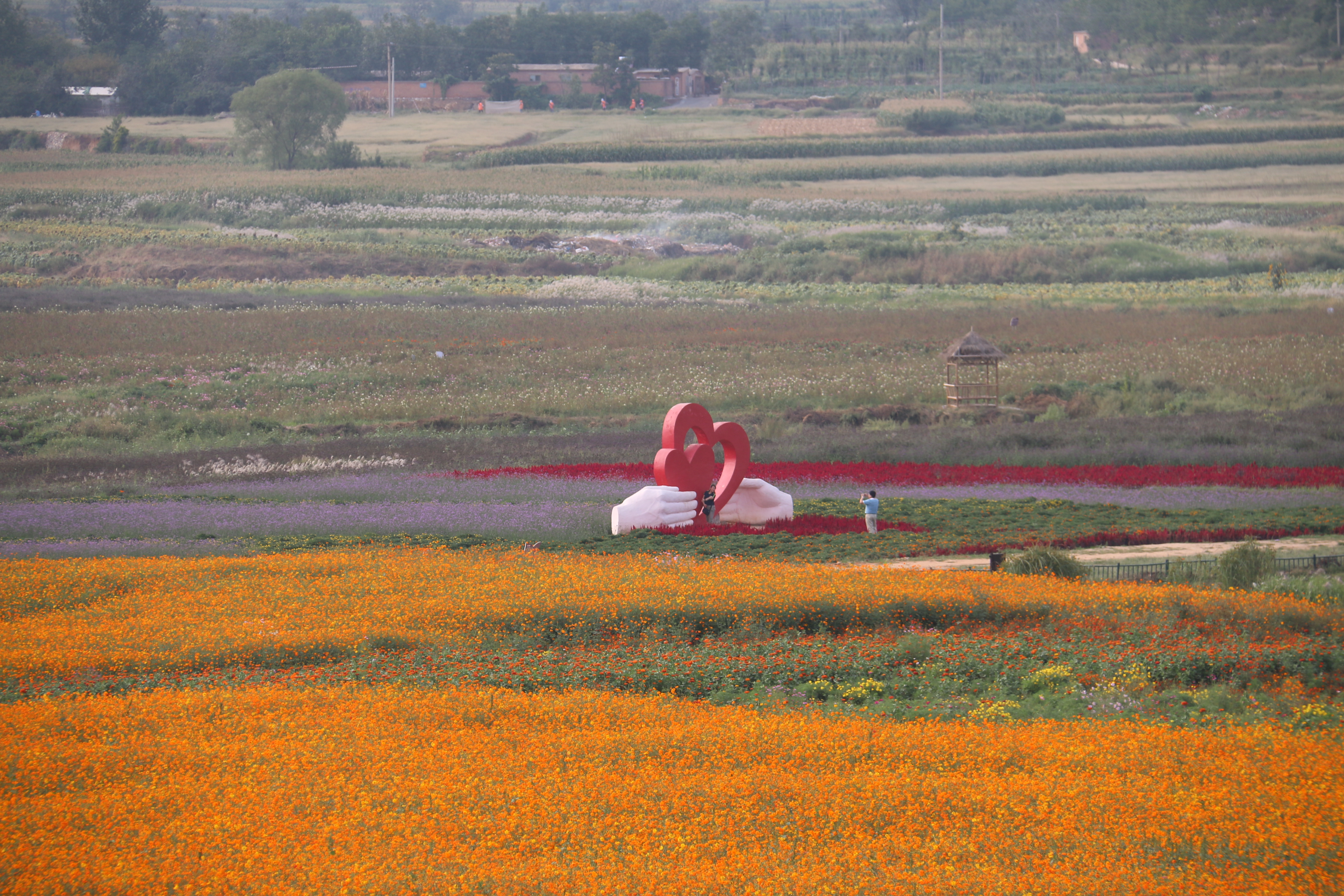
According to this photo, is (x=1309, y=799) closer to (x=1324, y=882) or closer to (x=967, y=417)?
(x=1324, y=882)

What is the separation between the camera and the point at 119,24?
126 m

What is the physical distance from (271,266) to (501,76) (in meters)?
73.4

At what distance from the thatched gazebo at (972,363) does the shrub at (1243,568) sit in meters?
17.4

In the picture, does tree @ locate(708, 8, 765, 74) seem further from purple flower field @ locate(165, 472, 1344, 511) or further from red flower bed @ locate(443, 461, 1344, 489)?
purple flower field @ locate(165, 472, 1344, 511)

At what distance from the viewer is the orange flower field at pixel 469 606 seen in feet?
47.9

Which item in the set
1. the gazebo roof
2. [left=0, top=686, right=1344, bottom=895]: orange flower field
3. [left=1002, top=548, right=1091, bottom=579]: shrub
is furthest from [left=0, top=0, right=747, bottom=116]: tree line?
[left=0, top=686, right=1344, bottom=895]: orange flower field

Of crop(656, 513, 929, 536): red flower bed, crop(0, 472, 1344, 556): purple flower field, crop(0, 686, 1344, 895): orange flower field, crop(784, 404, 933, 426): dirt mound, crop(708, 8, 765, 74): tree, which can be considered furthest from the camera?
crop(708, 8, 765, 74): tree

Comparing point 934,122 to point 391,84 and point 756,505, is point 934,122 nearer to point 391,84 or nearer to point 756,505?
point 391,84

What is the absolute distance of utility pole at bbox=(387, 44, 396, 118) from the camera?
128m

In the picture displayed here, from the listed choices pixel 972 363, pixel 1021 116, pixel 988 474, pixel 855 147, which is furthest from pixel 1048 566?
pixel 1021 116

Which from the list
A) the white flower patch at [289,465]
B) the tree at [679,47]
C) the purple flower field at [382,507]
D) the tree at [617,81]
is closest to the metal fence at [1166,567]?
the purple flower field at [382,507]

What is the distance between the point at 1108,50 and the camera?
506 ft

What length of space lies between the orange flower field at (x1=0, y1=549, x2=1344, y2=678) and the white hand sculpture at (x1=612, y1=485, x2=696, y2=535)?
3.51 meters

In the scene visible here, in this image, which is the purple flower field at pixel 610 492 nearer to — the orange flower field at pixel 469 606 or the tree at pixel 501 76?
the orange flower field at pixel 469 606
